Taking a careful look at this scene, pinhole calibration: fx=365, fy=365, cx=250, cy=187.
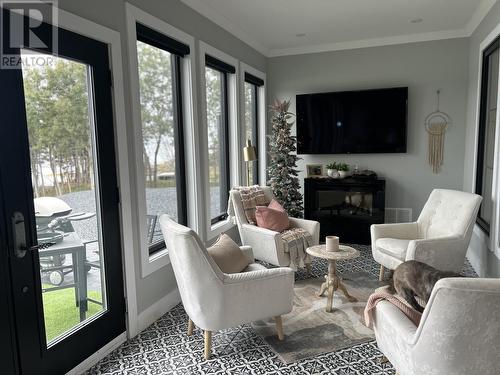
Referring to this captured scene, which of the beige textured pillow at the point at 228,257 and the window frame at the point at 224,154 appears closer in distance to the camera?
the beige textured pillow at the point at 228,257

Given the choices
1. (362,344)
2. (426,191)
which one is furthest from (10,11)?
(426,191)

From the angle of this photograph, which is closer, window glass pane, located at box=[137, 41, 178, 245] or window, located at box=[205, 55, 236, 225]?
window glass pane, located at box=[137, 41, 178, 245]

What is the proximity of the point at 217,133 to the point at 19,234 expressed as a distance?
9.35 feet

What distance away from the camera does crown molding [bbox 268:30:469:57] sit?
16.3 ft

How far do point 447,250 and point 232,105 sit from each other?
2.95m

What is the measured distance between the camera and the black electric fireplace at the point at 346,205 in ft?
17.0

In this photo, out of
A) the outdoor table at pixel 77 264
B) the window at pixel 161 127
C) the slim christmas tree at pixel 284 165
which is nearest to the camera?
the outdoor table at pixel 77 264

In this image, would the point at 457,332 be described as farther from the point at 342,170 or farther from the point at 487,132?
the point at 342,170

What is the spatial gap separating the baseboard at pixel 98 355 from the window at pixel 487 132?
363 cm

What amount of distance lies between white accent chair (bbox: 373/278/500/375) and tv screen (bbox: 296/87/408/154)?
395cm

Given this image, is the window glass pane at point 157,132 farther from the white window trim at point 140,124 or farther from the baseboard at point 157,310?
the baseboard at point 157,310

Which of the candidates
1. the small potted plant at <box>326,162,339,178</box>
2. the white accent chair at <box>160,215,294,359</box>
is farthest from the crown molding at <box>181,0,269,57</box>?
the white accent chair at <box>160,215,294,359</box>

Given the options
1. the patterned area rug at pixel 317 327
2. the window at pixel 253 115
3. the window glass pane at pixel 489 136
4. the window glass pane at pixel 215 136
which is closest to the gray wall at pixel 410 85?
the window at pixel 253 115

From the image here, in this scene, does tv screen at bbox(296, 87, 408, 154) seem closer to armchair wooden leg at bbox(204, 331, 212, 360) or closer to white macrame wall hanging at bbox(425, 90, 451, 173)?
white macrame wall hanging at bbox(425, 90, 451, 173)
